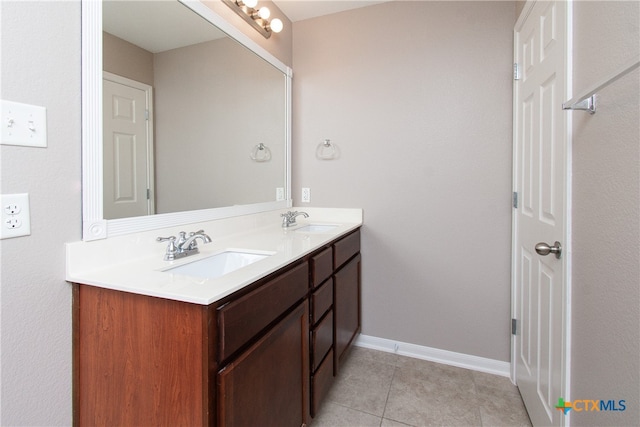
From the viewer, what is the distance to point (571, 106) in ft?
3.12

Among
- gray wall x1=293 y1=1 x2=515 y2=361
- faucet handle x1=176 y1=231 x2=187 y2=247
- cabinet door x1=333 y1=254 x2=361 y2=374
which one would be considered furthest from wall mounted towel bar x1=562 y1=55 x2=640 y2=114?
faucet handle x1=176 y1=231 x2=187 y2=247

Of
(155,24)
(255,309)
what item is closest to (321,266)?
(255,309)

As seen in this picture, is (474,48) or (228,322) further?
(474,48)

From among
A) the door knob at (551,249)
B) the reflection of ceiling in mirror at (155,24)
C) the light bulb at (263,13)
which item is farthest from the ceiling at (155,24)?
the door knob at (551,249)

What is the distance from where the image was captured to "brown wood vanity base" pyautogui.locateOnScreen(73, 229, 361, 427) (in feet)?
2.65

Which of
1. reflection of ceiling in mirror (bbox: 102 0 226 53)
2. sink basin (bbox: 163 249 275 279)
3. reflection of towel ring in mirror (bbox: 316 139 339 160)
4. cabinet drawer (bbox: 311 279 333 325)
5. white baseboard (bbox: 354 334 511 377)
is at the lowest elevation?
white baseboard (bbox: 354 334 511 377)

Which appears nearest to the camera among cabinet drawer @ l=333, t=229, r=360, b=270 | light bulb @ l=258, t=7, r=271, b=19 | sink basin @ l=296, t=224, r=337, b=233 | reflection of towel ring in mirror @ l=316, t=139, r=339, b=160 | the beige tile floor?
the beige tile floor

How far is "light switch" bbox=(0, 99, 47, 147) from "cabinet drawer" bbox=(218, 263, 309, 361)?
72 cm

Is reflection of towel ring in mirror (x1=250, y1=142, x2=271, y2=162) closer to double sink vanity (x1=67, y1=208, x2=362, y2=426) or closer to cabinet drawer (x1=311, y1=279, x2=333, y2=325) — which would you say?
double sink vanity (x1=67, y1=208, x2=362, y2=426)

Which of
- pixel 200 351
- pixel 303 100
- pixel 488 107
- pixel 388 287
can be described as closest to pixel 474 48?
pixel 488 107

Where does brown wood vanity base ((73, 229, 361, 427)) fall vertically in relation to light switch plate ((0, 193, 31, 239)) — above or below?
below

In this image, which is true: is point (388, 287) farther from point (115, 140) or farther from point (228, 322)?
point (115, 140)

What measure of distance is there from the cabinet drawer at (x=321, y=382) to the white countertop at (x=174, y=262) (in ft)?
1.96

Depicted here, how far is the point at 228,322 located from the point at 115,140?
2.67 feet
